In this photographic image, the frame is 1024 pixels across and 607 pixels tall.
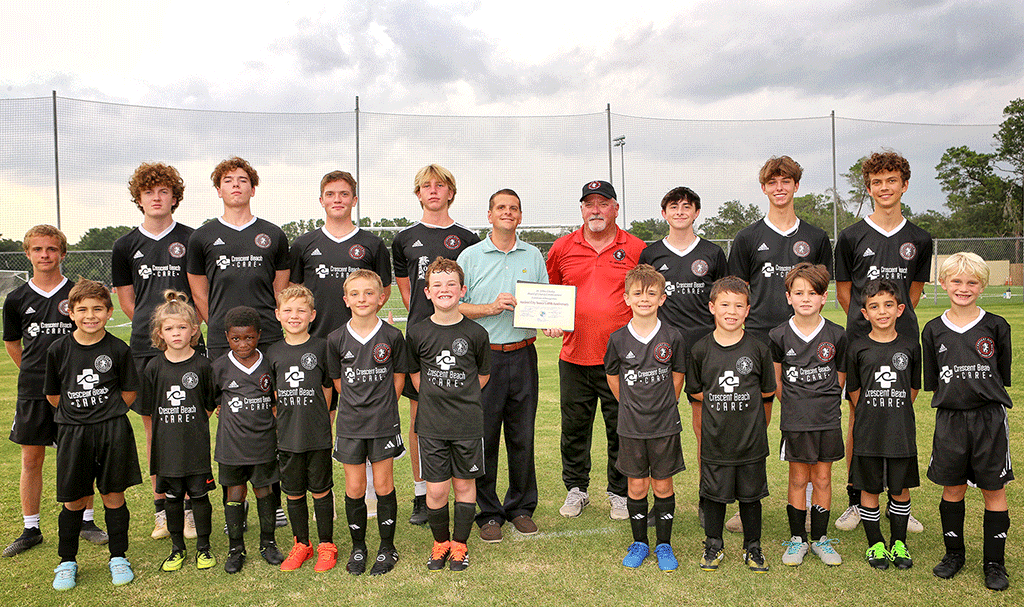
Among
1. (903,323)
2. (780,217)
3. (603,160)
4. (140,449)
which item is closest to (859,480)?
(903,323)

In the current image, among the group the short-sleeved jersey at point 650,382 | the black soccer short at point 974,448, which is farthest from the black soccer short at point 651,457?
the black soccer short at point 974,448

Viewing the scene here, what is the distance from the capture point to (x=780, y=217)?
433 cm

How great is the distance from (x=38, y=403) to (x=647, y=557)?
3695mm

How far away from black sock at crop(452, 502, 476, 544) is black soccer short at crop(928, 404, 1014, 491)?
246cm

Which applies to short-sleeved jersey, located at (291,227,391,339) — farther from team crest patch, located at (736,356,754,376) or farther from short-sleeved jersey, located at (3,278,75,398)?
team crest patch, located at (736,356,754,376)

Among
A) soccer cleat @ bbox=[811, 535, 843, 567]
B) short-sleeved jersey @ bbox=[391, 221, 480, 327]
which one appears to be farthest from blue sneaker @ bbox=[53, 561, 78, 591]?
soccer cleat @ bbox=[811, 535, 843, 567]

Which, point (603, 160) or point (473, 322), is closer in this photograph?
point (473, 322)

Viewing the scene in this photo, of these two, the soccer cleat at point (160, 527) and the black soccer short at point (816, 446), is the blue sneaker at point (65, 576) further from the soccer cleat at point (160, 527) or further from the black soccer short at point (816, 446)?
the black soccer short at point (816, 446)

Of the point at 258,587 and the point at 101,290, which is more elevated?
the point at 101,290

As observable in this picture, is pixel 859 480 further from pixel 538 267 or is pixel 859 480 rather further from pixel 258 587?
pixel 258 587

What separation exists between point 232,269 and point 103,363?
3.02ft

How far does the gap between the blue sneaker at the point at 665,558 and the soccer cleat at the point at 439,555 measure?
1144 millimetres

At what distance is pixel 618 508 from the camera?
14.6 ft

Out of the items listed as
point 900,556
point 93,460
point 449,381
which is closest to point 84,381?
point 93,460
